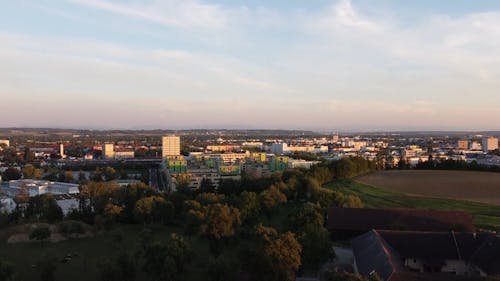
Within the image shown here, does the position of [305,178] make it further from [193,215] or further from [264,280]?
[264,280]

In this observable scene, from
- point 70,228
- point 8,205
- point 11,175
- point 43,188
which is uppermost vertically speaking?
point 70,228

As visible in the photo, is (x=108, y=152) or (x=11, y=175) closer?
(x=11, y=175)

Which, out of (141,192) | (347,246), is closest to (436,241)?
(347,246)

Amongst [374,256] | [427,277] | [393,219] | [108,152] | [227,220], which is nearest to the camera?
[427,277]

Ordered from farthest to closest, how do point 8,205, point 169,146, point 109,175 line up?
point 169,146 → point 109,175 → point 8,205

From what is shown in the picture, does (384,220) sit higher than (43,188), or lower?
higher

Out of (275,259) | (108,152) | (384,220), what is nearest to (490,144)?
(108,152)

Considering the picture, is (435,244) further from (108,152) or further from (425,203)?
(108,152)
